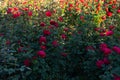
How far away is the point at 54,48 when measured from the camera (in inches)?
154

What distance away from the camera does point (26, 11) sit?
15.4 ft

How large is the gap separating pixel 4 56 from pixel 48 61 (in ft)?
3.21

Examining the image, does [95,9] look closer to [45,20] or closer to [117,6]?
[117,6]

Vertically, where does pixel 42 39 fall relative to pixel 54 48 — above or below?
above

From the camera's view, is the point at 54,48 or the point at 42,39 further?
the point at 54,48

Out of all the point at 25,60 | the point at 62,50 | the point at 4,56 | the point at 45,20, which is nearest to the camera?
the point at 4,56

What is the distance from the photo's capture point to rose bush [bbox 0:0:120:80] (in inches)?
126

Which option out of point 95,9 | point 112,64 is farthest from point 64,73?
point 95,9

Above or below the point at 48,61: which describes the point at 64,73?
below

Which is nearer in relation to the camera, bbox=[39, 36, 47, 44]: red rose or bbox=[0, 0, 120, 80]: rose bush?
bbox=[0, 0, 120, 80]: rose bush

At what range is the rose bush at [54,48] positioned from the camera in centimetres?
319

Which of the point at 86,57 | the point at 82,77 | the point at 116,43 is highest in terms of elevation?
the point at 116,43

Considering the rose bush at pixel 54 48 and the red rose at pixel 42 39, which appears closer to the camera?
the rose bush at pixel 54 48

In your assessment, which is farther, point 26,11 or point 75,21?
point 75,21
